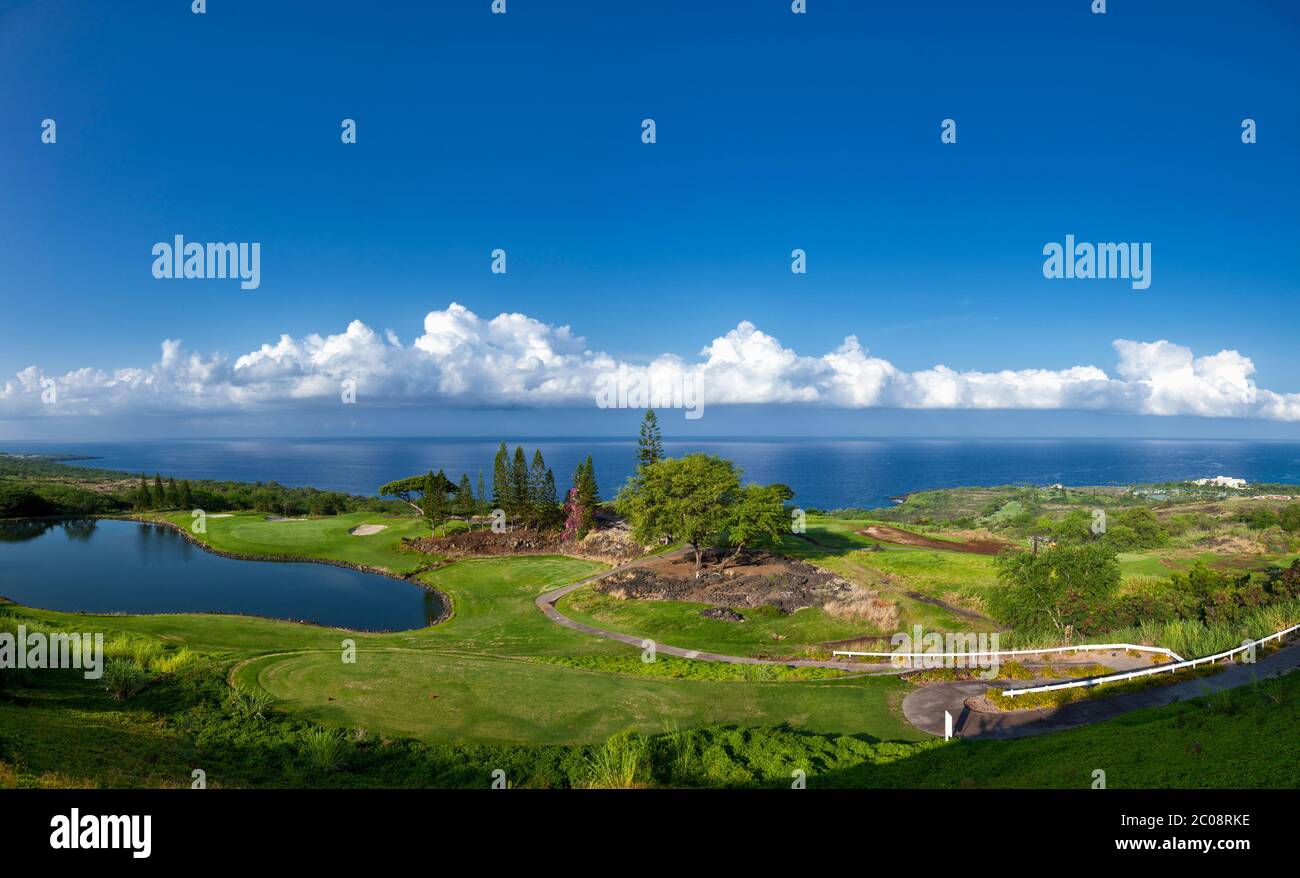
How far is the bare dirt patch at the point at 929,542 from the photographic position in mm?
40406

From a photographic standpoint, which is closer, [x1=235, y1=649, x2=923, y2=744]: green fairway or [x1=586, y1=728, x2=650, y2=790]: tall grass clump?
[x1=586, y1=728, x2=650, y2=790]: tall grass clump

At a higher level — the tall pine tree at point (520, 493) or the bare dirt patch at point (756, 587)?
the tall pine tree at point (520, 493)

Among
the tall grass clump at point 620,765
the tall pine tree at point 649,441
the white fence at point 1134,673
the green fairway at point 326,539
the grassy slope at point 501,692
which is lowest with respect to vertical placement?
the green fairway at point 326,539

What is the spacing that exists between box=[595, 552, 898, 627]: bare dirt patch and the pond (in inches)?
532

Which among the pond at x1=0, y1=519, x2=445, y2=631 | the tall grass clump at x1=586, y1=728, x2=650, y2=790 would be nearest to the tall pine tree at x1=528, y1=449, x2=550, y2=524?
the pond at x1=0, y1=519, x2=445, y2=631

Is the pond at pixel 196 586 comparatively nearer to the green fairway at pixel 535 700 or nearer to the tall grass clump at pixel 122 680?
the green fairway at pixel 535 700

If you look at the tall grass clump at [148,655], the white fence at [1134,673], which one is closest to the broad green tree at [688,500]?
the white fence at [1134,673]

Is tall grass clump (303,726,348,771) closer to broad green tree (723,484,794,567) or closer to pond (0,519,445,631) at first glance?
pond (0,519,445,631)

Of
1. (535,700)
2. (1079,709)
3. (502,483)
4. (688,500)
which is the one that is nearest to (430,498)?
(502,483)

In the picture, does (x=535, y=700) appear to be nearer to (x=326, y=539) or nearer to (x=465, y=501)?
(x=465, y=501)

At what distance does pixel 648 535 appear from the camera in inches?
1553

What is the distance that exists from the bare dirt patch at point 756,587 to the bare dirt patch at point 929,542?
37.8 ft

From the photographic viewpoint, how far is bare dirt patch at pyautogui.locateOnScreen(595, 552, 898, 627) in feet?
95.5
